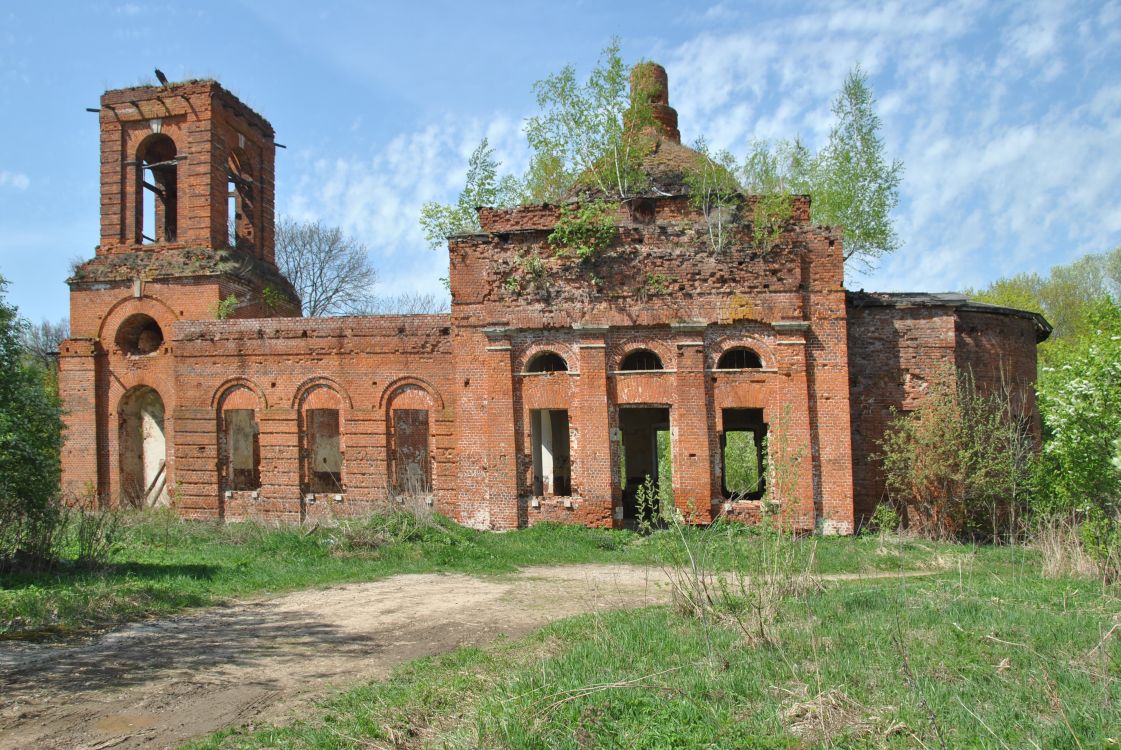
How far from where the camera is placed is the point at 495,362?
15.4 meters

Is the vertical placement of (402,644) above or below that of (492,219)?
below

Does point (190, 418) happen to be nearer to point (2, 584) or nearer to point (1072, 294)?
point (2, 584)

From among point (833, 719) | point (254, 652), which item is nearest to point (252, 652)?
point (254, 652)

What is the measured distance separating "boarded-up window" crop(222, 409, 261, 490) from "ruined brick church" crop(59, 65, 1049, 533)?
0.07 meters

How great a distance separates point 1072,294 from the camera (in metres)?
33.9

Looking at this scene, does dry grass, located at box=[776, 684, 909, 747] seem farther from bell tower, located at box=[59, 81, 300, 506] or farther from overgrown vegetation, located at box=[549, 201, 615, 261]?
bell tower, located at box=[59, 81, 300, 506]

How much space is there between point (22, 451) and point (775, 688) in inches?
395

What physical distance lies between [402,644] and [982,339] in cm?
1262

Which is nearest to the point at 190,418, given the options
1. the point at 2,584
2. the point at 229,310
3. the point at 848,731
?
the point at 229,310

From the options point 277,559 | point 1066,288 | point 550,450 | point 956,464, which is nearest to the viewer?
point 277,559

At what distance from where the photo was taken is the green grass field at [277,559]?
29.5ft

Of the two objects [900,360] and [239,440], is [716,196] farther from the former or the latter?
[239,440]

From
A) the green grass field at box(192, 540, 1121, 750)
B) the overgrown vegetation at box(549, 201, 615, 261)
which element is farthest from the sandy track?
the overgrown vegetation at box(549, 201, 615, 261)

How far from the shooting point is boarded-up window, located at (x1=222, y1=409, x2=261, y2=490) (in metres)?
18.5
